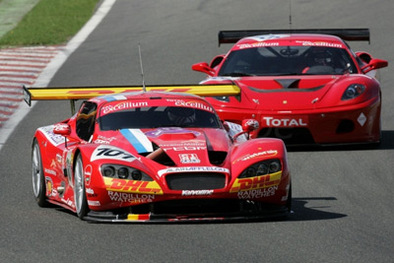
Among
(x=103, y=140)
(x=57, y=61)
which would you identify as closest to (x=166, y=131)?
(x=103, y=140)

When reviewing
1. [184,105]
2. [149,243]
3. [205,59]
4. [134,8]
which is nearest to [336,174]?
[184,105]

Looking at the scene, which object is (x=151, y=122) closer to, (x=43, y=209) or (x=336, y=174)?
(x=43, y=209)

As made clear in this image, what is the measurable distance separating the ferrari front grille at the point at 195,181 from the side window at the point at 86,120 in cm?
174

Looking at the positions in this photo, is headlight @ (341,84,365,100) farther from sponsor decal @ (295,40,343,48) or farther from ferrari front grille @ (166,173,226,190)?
ferrari front grille @ (166,173,226,190)

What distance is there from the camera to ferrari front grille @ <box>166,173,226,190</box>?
8.88 meters

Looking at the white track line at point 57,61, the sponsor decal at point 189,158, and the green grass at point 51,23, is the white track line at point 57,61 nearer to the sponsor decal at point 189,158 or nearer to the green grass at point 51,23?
the green grass at point 51,23

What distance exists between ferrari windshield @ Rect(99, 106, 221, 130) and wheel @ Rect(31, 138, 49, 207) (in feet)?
2.60

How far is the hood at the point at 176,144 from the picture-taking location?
920 centimetres

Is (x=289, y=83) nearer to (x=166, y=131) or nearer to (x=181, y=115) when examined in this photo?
(x=181, y=115)

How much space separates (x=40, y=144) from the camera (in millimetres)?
10828

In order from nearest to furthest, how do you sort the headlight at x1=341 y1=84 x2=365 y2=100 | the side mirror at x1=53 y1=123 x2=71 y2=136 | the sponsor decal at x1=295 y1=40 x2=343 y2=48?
the side mirror at x1=53 y1=123 x2=71 y2=136 → the headlight at x1=341 y1=84 x2=365 y2=100 → the sponsor decal at x1=295 y1=40 x2=343 y2=48

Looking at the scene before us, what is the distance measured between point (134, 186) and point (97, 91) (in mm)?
3410

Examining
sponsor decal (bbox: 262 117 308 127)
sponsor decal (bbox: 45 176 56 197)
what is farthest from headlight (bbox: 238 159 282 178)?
sponsor decal (bbox: 262 117 308 127)

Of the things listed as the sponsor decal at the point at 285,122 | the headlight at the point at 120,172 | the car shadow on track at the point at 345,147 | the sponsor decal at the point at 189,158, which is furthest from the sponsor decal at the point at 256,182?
the car shadow on track at the point at 345,147
